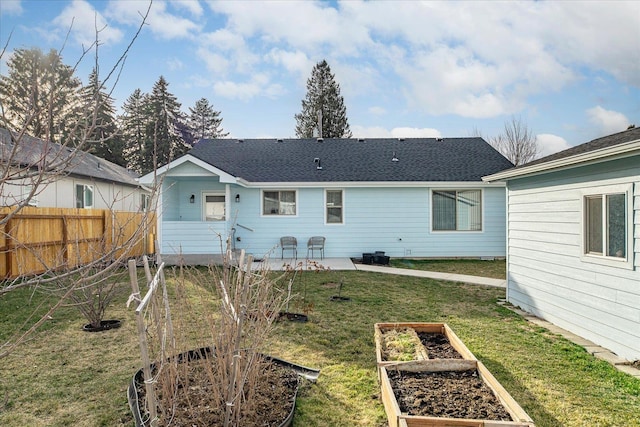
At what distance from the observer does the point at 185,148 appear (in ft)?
132

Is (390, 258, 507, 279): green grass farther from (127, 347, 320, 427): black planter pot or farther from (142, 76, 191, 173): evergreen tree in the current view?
(142, 76, 191, 173): evergreen tree

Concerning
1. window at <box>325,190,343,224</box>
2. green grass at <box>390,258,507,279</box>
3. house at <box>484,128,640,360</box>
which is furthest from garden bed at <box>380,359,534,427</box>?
window at <box>325,190,343,224</box>

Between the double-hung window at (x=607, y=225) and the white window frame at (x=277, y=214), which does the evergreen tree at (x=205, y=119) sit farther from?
the double-hung window at (x=607, y=225)

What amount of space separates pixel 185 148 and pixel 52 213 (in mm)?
31135

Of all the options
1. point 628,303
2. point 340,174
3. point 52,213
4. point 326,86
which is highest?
point 326,86

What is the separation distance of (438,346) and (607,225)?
8.85 ft

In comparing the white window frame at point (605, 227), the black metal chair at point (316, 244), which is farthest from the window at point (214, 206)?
the white window frame at point (605, 227)

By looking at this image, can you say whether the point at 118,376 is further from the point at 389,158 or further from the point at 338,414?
the point at 389,158

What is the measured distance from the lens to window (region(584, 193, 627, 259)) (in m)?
4.83

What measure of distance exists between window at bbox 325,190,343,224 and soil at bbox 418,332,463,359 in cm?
872

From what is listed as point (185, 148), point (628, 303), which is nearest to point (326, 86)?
point (185, 148)

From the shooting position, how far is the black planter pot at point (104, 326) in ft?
19.4

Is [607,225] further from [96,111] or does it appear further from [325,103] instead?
[325,103]

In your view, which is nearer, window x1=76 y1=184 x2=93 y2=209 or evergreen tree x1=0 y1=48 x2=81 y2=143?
evergreen tree x1=0 y1=48 x2=81 y2=143
